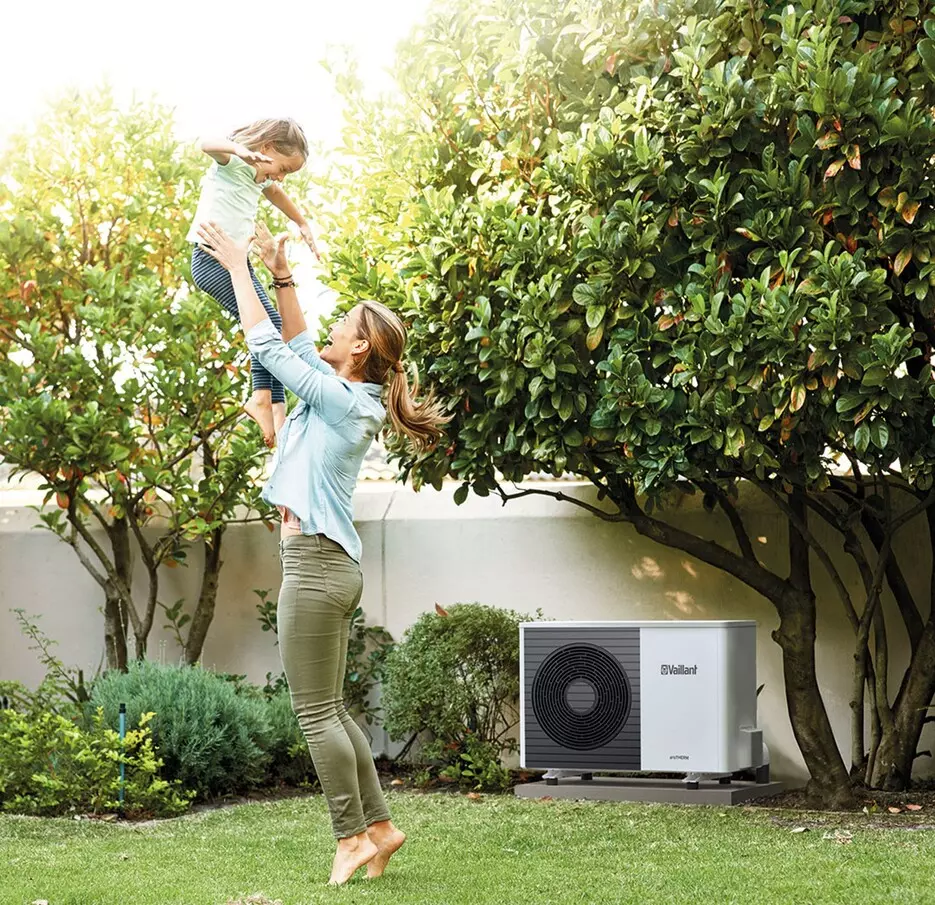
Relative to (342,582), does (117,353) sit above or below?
above

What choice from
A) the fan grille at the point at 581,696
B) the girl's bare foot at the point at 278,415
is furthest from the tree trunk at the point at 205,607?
the girl's bare foot at the point at 278,415

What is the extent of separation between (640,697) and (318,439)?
9.05 ft

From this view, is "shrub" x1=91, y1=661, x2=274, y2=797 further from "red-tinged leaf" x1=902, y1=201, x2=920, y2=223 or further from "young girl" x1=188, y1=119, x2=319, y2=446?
"red-tinged leaf" x1=902, y1=201, x2=920, y2=223

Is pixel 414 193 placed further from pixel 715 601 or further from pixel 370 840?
pixel 370 840

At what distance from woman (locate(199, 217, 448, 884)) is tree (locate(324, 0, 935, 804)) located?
147 cm

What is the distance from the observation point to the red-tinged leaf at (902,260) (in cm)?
486

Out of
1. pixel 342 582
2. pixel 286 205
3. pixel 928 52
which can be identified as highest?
pixel 928 52

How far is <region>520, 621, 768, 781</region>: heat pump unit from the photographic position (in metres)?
5.98

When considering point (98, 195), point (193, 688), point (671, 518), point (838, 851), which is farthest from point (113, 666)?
point (838, 851)

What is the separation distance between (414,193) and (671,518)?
226cm

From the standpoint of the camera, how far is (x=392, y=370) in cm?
408

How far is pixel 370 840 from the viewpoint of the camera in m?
4.02

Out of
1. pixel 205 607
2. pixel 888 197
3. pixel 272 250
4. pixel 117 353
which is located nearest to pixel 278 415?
pixel 272 250

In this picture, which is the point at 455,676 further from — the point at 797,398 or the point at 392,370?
the point at 392,370
